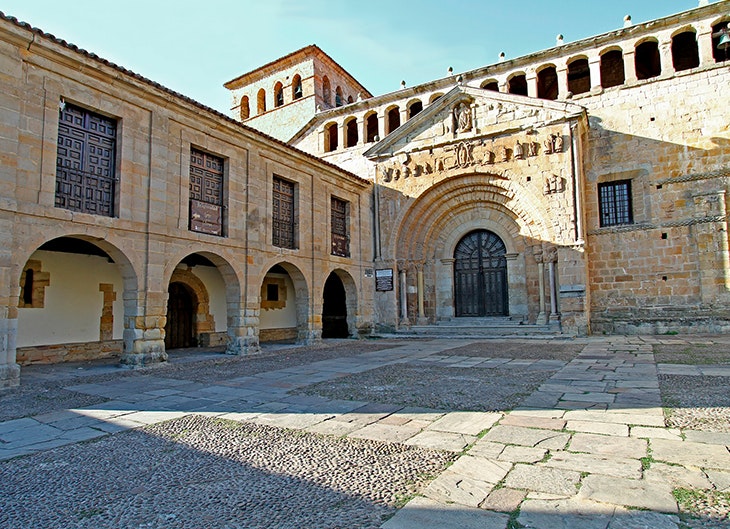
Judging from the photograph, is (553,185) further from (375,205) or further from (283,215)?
(283,215)

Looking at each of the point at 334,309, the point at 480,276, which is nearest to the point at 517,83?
the point at 480,276

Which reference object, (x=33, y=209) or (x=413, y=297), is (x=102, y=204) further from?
(x=413, y=297)

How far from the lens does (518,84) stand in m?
18.3

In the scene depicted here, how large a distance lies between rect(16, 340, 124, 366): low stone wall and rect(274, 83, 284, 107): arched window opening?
61.8 ft

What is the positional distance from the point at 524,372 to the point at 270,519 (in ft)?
19.1

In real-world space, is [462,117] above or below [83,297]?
above

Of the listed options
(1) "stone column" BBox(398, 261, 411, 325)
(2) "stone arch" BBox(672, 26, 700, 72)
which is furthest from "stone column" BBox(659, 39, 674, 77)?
(1) "stone column" BBox(398, 261, 411, 325)

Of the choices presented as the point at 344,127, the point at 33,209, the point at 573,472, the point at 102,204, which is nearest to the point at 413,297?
the point at 344,127

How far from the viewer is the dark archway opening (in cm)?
1332

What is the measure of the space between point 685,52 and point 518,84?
5630 mm

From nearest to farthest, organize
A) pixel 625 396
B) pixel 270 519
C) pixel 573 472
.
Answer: pixel 270 519 → pixel 573 472 → pixel 625 396

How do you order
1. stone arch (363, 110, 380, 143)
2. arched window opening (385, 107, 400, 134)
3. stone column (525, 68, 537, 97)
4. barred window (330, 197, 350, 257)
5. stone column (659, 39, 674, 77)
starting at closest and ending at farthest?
stone column (659, 39, 674, 77) → barred window (330, 197, 350, 257) → stone column (525, 68, 537, 97) → arched window opening (385, 107, 400, 134) → stone arch (363, 110, 380, 143)

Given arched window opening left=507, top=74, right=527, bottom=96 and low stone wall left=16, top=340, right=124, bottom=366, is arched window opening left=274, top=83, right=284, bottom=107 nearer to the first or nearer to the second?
arched window opening left=507, top=74, right=527, bottom=96

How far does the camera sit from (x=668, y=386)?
592cm
